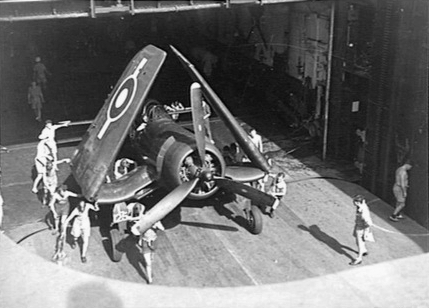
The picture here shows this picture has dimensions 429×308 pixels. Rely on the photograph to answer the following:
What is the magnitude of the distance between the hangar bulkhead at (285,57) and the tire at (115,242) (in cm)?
617

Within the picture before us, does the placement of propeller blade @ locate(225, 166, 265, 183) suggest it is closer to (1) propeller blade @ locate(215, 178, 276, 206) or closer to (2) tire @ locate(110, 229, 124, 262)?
(1) propeller blade @ locate(215, 178, 276, 206)

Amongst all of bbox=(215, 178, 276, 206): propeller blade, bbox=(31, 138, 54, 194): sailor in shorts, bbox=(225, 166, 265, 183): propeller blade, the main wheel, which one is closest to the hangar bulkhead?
bbox=(31, 138, 54, 194): sailor in shorts

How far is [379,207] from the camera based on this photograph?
18906 millimetres

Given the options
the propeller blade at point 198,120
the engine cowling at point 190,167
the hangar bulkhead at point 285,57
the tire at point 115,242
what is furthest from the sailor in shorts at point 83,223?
the hangar bulkhead at point 285,57

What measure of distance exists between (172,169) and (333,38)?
9.05 meters

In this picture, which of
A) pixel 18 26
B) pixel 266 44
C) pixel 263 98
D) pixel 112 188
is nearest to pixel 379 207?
pixel 112 188

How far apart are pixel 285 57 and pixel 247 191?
464 inches

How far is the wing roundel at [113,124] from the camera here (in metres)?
15.6

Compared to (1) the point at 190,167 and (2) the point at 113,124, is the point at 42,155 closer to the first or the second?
(2) the point at 113,124

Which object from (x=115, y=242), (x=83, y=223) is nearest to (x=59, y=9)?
(x=83, y=223)

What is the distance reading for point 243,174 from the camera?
17.3 meters

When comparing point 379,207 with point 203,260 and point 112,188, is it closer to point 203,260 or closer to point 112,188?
point 203,260

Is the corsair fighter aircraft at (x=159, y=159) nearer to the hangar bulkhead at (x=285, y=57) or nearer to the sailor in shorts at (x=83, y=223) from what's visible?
the sailor in shorts at (x=83, y=223)

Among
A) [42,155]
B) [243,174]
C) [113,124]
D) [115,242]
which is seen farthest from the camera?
[42,155]
